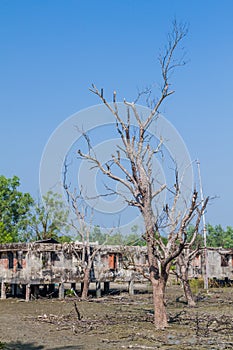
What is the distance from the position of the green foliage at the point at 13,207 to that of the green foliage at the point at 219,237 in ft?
150

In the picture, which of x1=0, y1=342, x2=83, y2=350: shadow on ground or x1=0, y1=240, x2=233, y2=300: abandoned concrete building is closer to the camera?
x1=0, y1=342, x2=83, y2=350: shadow on ground

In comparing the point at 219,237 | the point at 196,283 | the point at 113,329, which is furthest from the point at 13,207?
the point at 219,237

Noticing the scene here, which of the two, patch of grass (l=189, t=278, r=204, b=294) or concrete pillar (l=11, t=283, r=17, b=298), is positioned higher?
patch of grass (l=189, t=278, r=204, b=294)

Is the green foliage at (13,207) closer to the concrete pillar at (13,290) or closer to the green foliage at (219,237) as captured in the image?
the concrete pillar at (13,290)

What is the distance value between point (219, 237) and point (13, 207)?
52404mm

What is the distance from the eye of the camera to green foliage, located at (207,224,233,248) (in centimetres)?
9362

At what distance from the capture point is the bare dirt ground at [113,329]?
45.2 ft

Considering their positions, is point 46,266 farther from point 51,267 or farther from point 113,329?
point 113,329

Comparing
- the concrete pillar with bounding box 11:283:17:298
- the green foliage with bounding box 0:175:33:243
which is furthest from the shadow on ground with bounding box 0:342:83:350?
the green foliage with bounding box 0:175:33:243

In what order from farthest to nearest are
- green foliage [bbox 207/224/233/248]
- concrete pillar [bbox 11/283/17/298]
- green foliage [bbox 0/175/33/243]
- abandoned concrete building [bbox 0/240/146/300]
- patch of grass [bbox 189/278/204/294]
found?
green foliage [bbox 207/224/233/248]
green foliage [bbox 0/175/33/243]
patch of grass [bbox 189/278/204/294]
concrete pillar [bbox 11/283/17/298]
abandoned concrete building [bbox 0/240/146/300]

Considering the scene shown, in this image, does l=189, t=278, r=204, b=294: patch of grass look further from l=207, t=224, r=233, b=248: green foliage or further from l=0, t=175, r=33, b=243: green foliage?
l=207, t=224, r=233, b=248: green foliage

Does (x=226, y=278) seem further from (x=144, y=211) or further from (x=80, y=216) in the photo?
(x=144, y=211)

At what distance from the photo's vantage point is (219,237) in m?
98.1

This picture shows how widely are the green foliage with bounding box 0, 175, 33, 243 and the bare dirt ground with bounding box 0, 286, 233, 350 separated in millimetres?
30265
